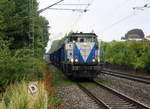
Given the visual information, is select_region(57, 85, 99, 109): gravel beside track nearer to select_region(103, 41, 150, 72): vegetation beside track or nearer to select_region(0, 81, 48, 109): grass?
select_region(0, 81, 48, 109): grass

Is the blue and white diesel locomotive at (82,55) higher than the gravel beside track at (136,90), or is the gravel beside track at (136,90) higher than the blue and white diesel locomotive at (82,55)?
the blue and white diesel locomotive at (82,55)

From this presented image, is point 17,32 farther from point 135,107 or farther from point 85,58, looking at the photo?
point 135,107

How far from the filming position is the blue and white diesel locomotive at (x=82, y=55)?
805 inches

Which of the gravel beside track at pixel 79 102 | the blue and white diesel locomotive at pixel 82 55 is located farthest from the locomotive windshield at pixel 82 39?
the gravel beside track at pixel 79 102

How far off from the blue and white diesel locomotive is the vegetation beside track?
10.9 meters

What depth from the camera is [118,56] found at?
133 ft

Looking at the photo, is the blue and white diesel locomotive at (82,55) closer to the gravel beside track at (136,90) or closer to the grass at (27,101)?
the gravel beside track at (136,90)

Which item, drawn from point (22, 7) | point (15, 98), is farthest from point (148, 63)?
point (15, 98)

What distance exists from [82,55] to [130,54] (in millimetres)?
16225

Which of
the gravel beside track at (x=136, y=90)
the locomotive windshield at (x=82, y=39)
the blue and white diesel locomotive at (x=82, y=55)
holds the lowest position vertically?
the gravel beside track at (x=136, y=90)

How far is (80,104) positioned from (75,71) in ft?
28.9

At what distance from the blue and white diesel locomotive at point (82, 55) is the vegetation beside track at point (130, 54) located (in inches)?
427

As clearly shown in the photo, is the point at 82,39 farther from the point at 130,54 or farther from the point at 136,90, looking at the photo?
the point at 130,54

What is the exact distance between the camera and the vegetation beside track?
30.9 metres
